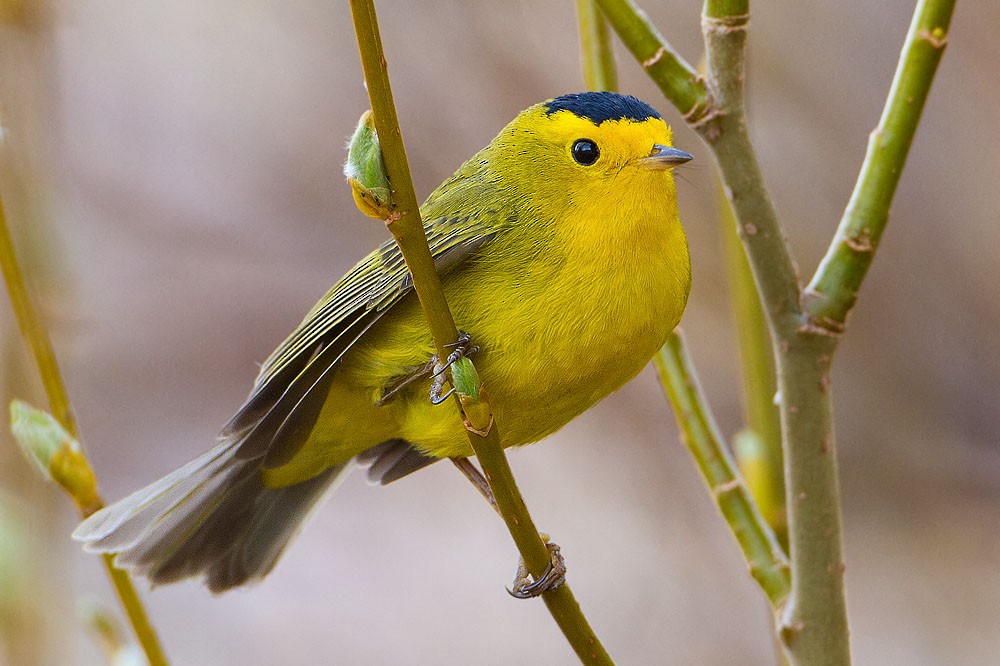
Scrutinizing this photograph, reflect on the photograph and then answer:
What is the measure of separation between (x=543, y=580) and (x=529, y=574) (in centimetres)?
54

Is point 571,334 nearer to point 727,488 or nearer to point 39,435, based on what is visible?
point 727,488

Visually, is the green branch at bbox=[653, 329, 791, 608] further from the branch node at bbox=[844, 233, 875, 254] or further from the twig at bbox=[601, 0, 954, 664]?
the branch node at bbox=[844, 233, 875, 254]

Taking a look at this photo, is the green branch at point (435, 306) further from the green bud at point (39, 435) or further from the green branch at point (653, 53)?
the green bud at point (39, 435)

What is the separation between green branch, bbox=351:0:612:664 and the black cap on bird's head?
37.8 inches

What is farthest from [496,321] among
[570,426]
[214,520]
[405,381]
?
[570,426]

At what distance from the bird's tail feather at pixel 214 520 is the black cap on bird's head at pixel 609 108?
48.6 inches

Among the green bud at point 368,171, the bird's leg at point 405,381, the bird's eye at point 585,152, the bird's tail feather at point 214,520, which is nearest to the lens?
the green bud at point 368,171

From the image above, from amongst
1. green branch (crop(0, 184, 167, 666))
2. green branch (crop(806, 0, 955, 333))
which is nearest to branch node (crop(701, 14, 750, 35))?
green branch (crop(806, 0, 955, 333))

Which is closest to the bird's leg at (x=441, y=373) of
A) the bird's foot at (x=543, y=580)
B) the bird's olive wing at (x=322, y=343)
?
the bird's olive wing at (x=322, y=343)

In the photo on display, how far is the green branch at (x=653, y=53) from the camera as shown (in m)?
1.92

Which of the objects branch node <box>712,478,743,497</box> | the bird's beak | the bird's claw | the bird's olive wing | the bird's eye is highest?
the bird's eye

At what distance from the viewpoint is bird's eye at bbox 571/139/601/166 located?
2616 mm

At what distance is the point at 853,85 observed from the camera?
5.59 m

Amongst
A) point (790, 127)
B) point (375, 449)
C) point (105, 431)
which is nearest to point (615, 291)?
point (375, 449)
